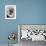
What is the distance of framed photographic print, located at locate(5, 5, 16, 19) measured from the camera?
12.1 feet

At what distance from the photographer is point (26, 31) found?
11.5 feet

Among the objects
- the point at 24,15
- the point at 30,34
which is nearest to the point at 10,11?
the point at 24,15

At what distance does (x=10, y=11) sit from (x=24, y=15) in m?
0.43

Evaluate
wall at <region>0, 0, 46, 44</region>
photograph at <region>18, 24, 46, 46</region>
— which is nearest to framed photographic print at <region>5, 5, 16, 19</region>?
wall at <region>0, 0, 46, 44</region>

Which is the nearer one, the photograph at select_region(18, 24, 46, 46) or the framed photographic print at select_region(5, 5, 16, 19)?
the photograph at select_region(18, 24, 46, 46)

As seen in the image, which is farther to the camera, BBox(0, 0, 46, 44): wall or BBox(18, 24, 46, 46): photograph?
BBox(0, 0, 46, 44): wall

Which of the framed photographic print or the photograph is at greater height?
the framed photographic print

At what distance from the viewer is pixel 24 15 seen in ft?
12.1

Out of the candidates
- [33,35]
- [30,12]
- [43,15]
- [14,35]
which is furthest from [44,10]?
[14,35]

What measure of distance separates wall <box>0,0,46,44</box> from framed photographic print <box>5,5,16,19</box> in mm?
88

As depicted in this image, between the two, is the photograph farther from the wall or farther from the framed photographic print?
the framed photographic print

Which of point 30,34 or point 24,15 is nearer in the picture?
point 30,34

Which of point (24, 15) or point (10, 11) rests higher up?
point (10, 11)

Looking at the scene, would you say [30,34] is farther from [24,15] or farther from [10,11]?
[10,11]
